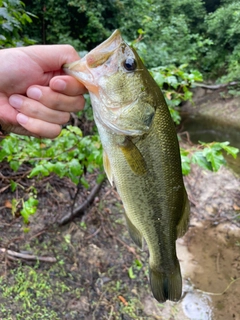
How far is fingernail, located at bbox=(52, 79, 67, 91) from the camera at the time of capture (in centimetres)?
118

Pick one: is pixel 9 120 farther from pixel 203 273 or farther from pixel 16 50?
pixel 203 273

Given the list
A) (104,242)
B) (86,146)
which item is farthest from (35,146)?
(104,242)

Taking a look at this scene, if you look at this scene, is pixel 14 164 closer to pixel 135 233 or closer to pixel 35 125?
pixel 35 125

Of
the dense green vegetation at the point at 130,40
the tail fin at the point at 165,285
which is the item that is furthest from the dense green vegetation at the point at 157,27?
the tail fin at the point at 165,285

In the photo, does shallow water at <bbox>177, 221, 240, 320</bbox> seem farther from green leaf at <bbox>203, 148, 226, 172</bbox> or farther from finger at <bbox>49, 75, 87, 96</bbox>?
finger at <bbox>49, 75, 87, 96</bbox>

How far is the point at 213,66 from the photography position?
456 inches

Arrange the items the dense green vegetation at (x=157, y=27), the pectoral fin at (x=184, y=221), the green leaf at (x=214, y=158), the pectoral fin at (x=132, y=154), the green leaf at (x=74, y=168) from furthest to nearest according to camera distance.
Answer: the dense green vegetation at (x=157, y=27) < the green leaf at (x=74, y=168) < the green leaf at (x=214, y=158) < the pectoral fin at (x=184, y=221) < the pectoral fin at (x=132, y=154)

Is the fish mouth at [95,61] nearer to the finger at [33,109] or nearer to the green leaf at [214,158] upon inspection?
the finger at [33,109]

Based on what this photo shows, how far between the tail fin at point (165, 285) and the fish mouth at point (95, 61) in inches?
41.2

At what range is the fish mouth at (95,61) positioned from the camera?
1.10 metres

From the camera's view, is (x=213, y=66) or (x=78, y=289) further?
(x=213, y=66)

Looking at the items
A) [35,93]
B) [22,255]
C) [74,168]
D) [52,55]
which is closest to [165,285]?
[74,168]

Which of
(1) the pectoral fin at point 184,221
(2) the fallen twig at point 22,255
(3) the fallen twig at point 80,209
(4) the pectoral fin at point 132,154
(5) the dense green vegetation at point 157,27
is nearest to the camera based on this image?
(4) the pectoral fin at point 132,154

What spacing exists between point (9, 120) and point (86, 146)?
28.1 inches
